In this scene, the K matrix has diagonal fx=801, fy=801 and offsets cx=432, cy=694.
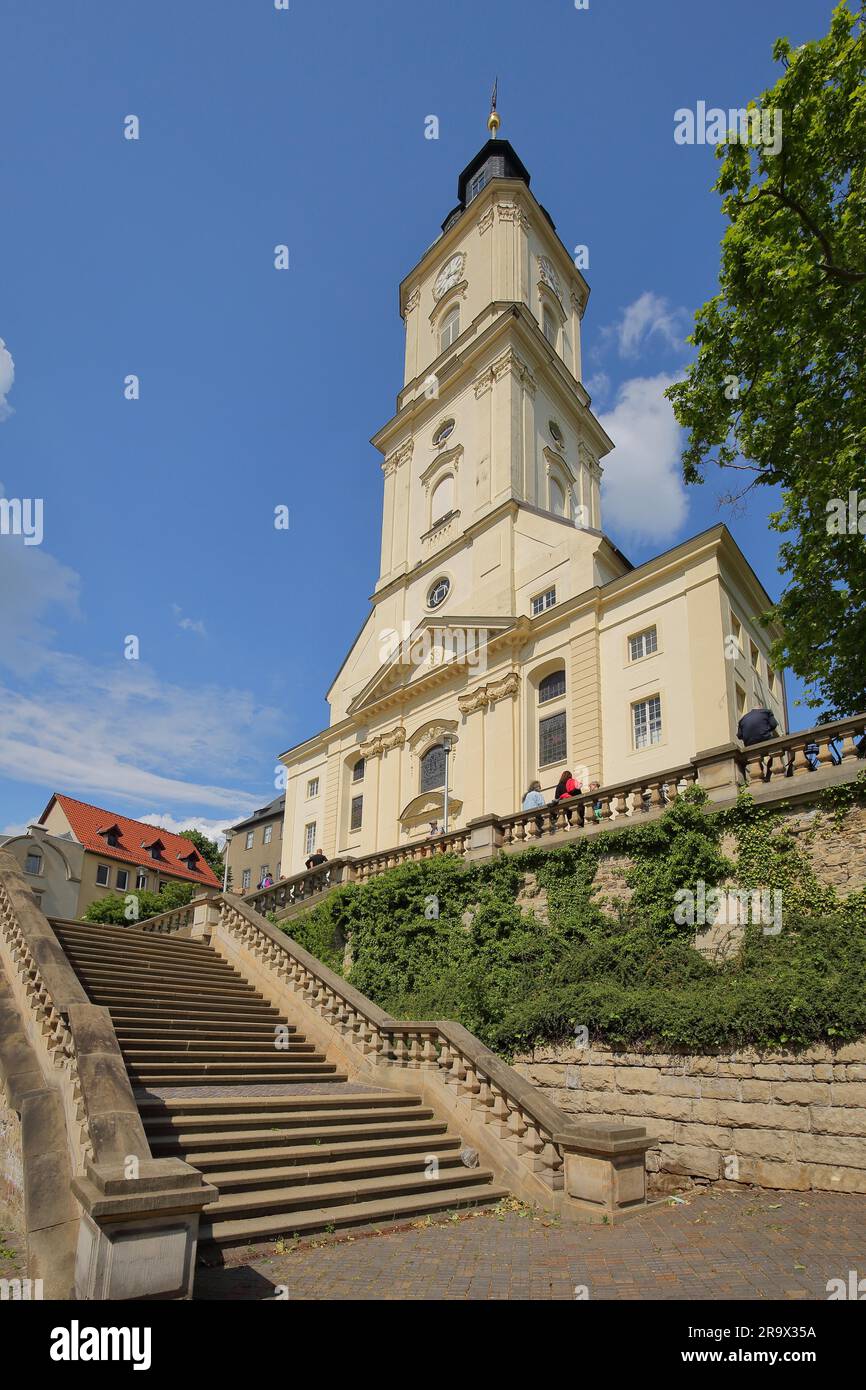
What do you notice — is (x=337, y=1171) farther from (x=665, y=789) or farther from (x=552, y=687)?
(x=552, y=687)

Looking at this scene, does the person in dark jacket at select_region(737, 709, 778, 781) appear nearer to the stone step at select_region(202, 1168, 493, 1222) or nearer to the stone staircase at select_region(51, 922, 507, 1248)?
the stone staircase at select_region(51, 922, 507, 1248)

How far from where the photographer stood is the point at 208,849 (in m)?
67.9

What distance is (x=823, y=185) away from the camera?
12734 mm

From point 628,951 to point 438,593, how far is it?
73.8 ft

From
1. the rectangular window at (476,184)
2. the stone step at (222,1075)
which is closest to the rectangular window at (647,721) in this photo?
the stone step at (222,1075)

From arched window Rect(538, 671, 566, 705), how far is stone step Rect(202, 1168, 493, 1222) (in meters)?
18.9

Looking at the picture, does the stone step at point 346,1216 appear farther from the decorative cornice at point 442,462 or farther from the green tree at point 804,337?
the decorative cornice at point 442,462

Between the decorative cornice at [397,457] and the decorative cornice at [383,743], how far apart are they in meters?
14.1

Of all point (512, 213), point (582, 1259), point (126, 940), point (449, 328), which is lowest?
point (582, 1259)

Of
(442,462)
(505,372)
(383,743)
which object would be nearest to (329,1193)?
(383,743)
